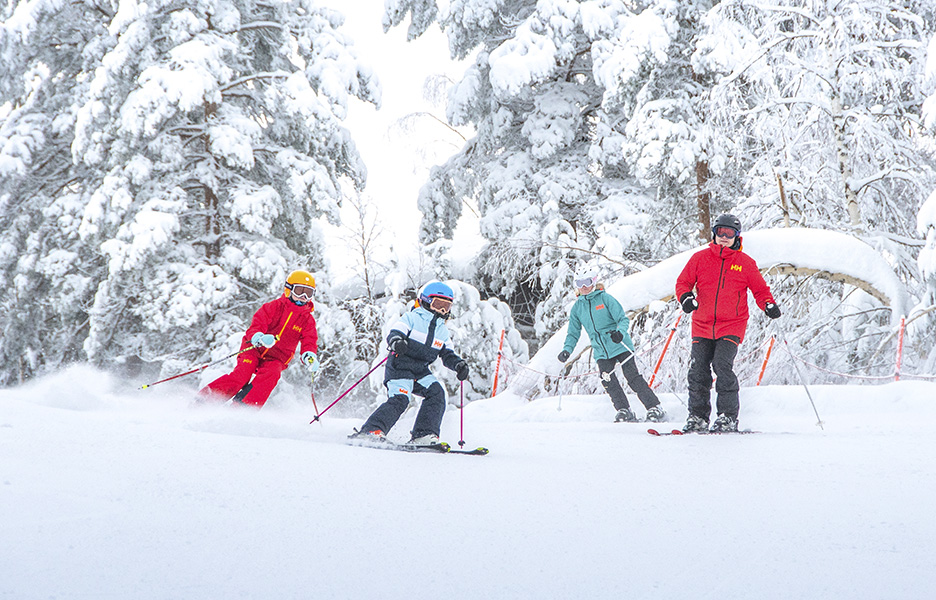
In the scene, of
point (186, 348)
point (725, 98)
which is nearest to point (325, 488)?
point (725, 98)

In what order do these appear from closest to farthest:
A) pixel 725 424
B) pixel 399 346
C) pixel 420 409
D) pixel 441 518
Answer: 1. pixel 441 518
2. pixel 399 346
3. pixel 420 409
4. pixel 725 424

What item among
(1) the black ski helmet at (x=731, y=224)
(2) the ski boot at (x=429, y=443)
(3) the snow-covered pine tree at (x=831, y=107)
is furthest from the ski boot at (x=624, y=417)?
(3) the snow-covered pine tree at (x=831, y=107)

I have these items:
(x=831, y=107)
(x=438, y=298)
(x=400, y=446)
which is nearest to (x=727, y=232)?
(x=438, y=298)

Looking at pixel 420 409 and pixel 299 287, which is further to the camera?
pixel 299 287

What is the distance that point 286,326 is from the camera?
24.5 ft

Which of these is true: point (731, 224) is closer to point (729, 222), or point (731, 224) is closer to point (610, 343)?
point (729, 222)

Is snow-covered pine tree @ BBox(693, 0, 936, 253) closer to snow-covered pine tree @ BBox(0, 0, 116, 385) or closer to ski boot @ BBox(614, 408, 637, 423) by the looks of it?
ski boot @ BBox(614, 408, 637, 423)

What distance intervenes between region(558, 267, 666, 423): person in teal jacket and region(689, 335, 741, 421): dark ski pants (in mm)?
1147

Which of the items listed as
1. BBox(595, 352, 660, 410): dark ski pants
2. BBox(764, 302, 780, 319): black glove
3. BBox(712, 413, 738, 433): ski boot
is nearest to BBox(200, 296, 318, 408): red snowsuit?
BBox(595, 352, 660, 410): dark ski pants

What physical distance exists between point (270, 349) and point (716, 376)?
411cm

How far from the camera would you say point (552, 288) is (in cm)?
1360

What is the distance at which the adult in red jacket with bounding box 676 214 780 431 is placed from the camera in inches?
235

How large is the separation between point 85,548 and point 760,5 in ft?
35.7

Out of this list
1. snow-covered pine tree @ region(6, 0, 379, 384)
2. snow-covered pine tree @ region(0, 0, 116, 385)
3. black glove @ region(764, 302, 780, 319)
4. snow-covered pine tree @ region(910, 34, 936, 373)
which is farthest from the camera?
snow-covered pine tree @ region(0, 0, 116, 385)
